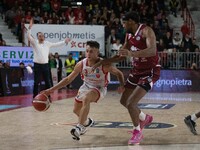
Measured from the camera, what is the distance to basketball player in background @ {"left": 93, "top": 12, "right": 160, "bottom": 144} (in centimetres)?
696

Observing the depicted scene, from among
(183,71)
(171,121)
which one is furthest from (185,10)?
(171,121)

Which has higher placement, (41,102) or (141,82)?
(141,82)

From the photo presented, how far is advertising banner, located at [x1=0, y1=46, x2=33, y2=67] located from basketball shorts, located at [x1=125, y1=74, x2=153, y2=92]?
11180 mm

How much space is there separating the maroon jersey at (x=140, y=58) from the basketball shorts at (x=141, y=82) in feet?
0.22

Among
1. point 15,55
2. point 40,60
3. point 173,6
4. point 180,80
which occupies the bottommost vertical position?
point 180,80

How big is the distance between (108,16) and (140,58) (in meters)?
17.4

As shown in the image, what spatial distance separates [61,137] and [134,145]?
4.12ft

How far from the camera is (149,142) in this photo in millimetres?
7039

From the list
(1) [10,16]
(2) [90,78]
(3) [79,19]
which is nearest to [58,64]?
(3) [79,19]

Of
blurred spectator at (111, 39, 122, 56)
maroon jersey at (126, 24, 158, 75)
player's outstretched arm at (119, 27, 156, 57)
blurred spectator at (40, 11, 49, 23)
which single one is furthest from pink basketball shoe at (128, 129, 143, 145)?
blurred spectator at (40, 11, 49, 23)

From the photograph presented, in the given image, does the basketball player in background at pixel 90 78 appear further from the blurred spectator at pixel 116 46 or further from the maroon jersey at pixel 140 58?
the blurred spectator at pixel 116 46

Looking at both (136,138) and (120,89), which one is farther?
(120,89)

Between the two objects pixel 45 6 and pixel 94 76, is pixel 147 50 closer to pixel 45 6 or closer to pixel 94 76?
pixel 94 76

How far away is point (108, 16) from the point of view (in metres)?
24.3
